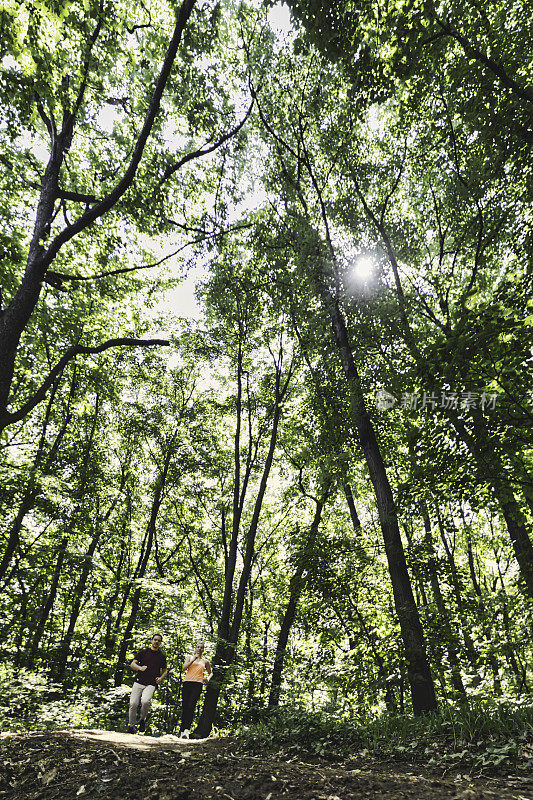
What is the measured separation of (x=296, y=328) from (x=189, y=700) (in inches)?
387

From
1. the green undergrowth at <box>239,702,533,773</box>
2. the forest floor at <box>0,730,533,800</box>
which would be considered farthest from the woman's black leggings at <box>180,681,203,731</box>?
the forest floor at <box>0,730,533,800</box>

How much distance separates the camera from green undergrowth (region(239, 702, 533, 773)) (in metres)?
3.24

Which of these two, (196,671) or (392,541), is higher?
(392,541)

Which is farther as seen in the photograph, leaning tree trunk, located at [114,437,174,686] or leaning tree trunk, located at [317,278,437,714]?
leaning tree trunk, located at [114,437,174,686]

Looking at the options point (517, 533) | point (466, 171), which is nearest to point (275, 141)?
point (466, 171)

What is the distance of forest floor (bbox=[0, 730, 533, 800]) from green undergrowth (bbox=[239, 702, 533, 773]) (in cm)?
19

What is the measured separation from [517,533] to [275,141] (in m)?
12.1

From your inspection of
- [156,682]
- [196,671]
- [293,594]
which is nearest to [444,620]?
[293,594]

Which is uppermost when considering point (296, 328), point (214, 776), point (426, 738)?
point (296, 328)

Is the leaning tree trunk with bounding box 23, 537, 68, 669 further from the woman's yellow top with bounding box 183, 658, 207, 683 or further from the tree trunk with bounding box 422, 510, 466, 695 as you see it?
the tree trunk with bounding box 422, 510, 466, 695

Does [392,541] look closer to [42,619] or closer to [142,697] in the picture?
[142,697]

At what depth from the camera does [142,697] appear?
22.4 feet

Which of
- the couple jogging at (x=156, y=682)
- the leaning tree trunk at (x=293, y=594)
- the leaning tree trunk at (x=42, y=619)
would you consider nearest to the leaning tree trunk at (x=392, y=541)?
the leaning tree trunk at (x=293, y=594)

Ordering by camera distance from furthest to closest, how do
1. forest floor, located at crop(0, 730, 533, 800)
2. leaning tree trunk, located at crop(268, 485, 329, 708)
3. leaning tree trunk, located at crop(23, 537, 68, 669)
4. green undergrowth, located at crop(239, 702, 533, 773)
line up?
leaning tree trunk, located at crop(23, 537, 68, 669) < leaning tree trunk, located at crop(268, 485, 329, 708) < green undergrowth, located at crop(239, 702, 533, 773) < forest floor, located at crop(0, 730, 533, 800)
